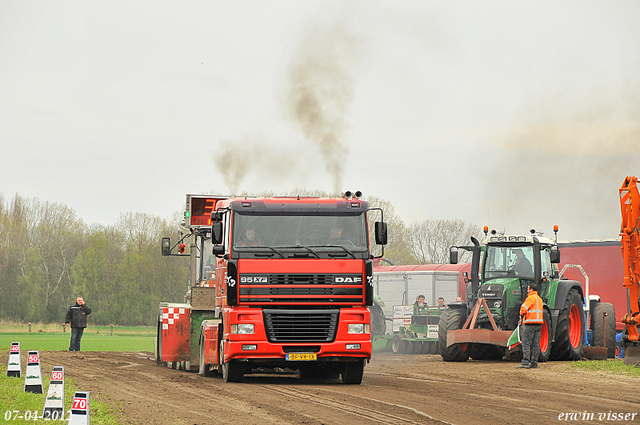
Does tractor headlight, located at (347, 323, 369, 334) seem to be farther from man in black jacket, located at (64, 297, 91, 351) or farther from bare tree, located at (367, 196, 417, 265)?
bare tree, located at (367, 196, 417, 265)

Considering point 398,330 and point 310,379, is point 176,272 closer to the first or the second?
point 398,330

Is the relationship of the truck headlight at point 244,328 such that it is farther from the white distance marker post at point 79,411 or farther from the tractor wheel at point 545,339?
the tractor wheel at point 545,339

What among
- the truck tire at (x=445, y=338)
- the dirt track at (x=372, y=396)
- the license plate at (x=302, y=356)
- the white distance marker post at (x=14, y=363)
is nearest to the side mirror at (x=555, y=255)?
the truck tire at (x=445, y=338)

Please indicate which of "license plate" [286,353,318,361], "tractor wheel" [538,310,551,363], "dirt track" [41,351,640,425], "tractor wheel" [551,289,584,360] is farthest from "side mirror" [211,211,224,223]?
"tractor wheel" [551,289,584,360]

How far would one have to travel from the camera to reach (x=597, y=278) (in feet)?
91.6

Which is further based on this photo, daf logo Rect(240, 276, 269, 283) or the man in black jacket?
the man in black jacket

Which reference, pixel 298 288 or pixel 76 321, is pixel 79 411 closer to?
pixel 298 288

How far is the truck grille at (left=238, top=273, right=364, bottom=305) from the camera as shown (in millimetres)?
13219

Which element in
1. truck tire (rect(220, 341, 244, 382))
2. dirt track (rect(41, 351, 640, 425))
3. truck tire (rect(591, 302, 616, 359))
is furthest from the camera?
truck tire (rect(591, 302, 616, 359))

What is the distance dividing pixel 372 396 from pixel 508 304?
8831mm

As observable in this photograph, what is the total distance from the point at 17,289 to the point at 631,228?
59846mm

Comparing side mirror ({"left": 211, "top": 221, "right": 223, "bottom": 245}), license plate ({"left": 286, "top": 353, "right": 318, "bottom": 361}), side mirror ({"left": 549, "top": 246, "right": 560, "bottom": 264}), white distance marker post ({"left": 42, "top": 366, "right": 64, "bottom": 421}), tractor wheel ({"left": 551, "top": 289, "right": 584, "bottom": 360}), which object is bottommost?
white distance marker post ({"left": 42, "top": 366, "right": 64, "bottom": 421})

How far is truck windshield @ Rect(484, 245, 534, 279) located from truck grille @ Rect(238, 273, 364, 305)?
846 cm

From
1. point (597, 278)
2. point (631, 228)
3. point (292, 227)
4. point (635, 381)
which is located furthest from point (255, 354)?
point (597, 278)
